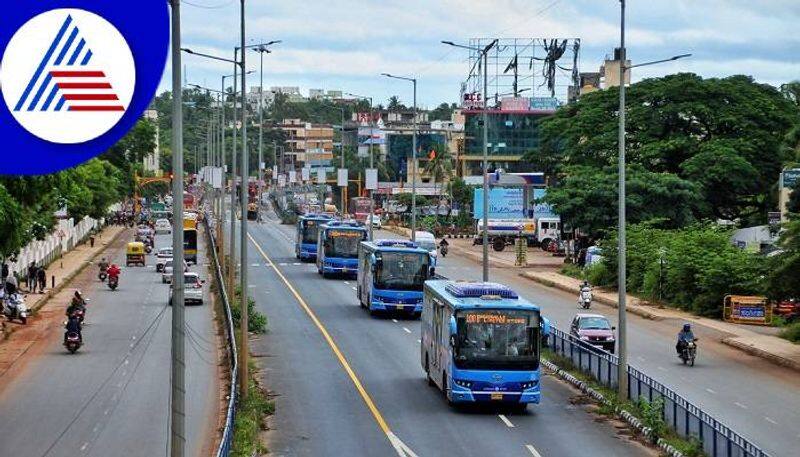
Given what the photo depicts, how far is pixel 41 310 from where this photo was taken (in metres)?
57.5

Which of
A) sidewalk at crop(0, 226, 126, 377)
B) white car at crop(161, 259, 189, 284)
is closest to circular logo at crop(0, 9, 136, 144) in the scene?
sidewalk at crop(0, 226, 126, 377)

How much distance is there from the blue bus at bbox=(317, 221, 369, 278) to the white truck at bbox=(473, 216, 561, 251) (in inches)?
1088

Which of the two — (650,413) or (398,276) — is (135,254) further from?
(650,413)

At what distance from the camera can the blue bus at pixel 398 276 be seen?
51719 mm

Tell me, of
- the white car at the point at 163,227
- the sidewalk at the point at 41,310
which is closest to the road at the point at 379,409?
the sidewalk at the point at 41,310

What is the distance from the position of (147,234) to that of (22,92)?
90.6 m

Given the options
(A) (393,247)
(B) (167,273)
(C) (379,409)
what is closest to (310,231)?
(B) (167,273)

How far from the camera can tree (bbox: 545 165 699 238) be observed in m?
80.8

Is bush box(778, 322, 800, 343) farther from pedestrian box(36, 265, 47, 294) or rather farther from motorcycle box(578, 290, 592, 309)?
pedestrian box(36, 265, 47, 294)

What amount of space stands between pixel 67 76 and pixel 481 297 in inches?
876

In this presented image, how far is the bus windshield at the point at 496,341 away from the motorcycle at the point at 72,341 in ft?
57.4

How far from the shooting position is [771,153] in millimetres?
A: 88125

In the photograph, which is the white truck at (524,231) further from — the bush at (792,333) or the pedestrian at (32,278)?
the bush at (792,333)

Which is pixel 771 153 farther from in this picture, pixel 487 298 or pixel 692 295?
pixel 487 298
